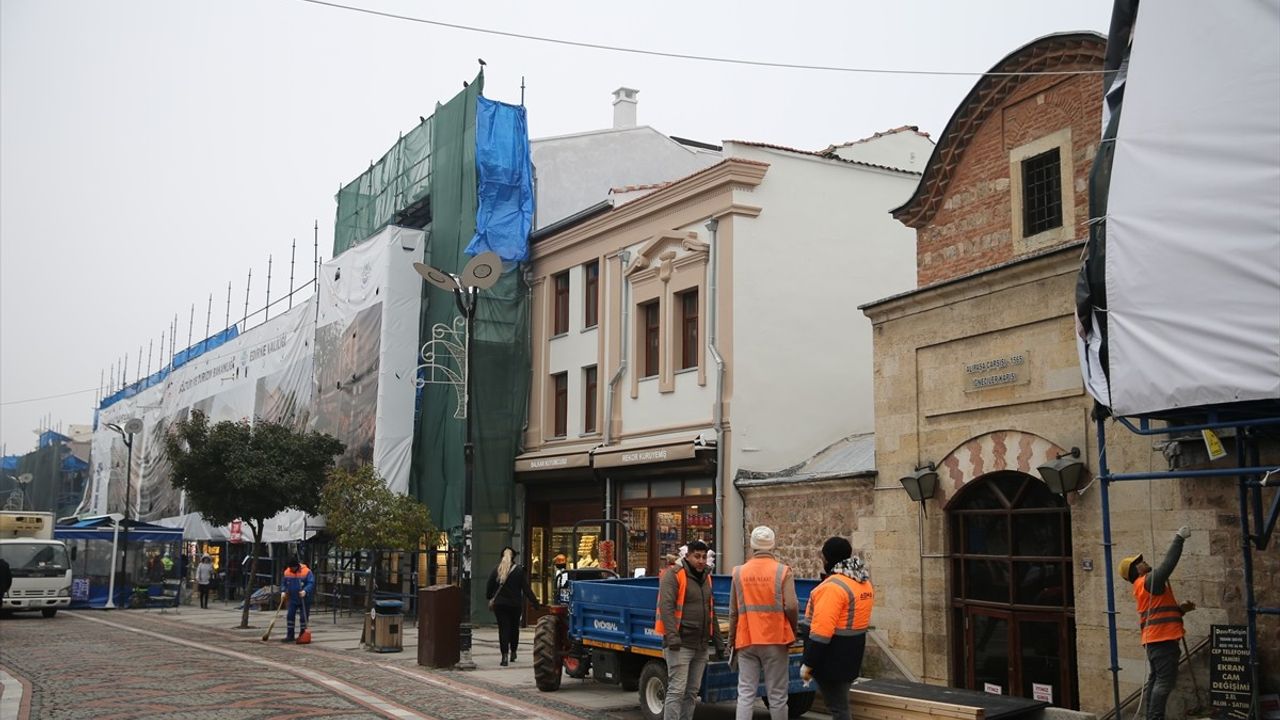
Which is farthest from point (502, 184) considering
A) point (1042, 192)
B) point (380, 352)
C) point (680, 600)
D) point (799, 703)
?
point (680, 600)

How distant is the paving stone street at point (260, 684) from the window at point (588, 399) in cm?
519

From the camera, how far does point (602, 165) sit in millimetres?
30797

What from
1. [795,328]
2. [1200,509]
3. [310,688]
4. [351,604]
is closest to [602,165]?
[795,328]

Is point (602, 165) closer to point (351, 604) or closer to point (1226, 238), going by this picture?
point (351, 604)

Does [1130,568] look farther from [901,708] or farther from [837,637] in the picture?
[837,637]

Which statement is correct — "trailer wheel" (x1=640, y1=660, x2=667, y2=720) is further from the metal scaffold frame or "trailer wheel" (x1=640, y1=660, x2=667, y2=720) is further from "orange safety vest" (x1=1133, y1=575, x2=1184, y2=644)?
"orange safety vest" (x1=1133, y1=575, x2=1184, y2=644)

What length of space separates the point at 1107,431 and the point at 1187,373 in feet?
9.86

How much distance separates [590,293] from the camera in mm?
26844

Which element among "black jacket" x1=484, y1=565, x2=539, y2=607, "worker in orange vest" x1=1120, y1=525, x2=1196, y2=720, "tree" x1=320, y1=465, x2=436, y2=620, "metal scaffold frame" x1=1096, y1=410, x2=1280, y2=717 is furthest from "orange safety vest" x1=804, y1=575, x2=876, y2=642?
"tree" x1=320, y1=465, x2=436, y2=620

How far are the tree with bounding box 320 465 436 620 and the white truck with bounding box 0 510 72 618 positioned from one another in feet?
37.0

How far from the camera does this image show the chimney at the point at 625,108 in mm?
33250

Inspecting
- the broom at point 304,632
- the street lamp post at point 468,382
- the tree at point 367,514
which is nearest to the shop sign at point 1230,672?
the street lamp post at point 468,382

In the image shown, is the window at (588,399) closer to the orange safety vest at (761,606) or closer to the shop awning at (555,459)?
the shop awning at (555,459)

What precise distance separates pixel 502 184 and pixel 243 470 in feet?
30.1
